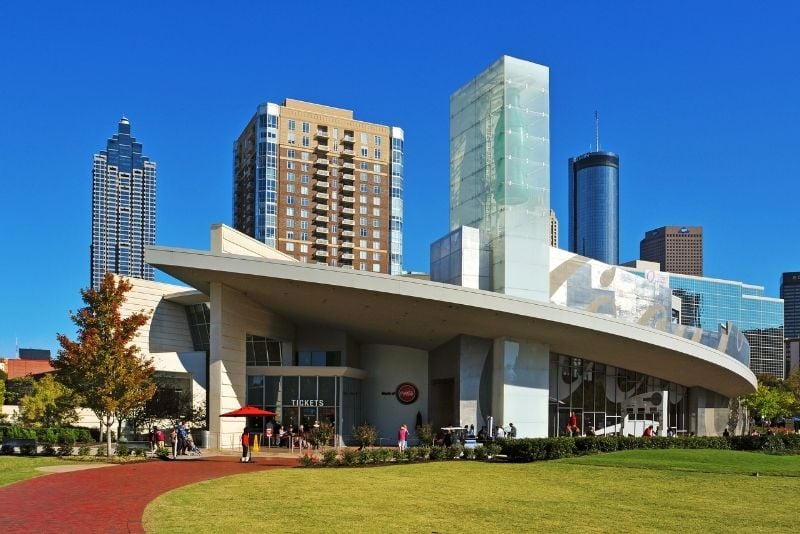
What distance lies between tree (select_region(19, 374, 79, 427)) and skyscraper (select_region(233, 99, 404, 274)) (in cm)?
7876

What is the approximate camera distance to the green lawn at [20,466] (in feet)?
74.3

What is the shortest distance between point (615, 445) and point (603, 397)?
16.9m

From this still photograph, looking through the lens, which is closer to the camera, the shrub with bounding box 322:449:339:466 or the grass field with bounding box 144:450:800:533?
the grass field with bounding box 144:450:800:533

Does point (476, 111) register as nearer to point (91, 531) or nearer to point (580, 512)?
point (580, 512)

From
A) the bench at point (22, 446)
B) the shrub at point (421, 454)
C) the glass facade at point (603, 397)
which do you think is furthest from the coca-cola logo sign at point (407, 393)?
the bench at point (22, 446)

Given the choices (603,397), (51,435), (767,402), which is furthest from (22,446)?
(767,402)

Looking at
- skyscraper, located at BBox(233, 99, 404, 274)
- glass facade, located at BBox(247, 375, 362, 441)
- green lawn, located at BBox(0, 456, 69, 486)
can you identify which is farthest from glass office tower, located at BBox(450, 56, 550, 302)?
skyscraper, located at BBox(233, 99, 404, 274)

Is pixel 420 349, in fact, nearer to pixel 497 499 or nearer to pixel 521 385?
pixel 521 385

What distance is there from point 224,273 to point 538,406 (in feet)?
62.1

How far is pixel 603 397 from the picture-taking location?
167 feet

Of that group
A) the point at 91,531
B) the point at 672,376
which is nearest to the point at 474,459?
the point at 91,531

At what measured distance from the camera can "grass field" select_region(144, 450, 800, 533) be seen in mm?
15312

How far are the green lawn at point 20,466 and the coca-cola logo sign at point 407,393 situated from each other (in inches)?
1020

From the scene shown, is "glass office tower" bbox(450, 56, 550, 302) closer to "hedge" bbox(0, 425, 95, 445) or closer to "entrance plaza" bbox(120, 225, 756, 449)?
"entrance plaza" bbox(120, 225, 756, 449)
